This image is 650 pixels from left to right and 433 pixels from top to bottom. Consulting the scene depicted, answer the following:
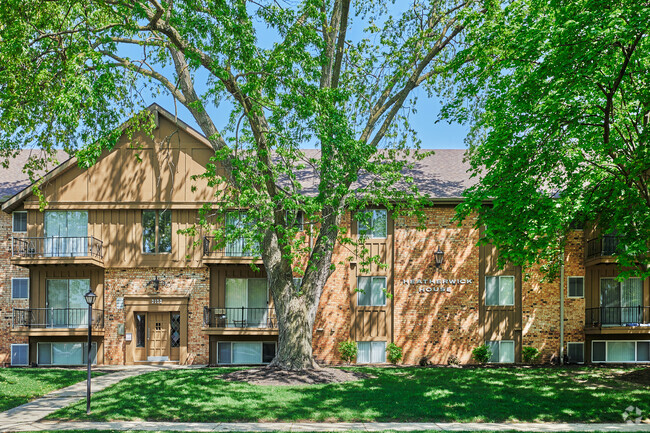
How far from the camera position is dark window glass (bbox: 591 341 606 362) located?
2194 centimetres

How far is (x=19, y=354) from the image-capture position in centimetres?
2155

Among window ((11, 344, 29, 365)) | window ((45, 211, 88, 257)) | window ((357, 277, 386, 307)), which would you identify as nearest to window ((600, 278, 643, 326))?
window ((357, 277, 386, 307))

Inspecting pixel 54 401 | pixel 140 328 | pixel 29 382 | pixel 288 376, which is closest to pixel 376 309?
pixel 288 376

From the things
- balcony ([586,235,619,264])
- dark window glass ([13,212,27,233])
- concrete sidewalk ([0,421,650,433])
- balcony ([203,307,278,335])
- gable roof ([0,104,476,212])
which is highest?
gable roof ([0,104,476,212])

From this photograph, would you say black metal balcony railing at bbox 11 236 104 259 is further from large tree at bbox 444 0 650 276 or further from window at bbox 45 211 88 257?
large tree at bbox 444 0 650 276

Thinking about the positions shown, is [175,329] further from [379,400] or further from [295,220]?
[379,400]

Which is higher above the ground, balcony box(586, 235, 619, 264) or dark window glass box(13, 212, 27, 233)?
dark window glass box(13, 212, 27, 233)

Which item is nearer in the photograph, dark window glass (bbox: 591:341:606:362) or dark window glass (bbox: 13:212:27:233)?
dark window glass (bbox: 591:341:606:362)

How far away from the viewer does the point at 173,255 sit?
21.8 metres

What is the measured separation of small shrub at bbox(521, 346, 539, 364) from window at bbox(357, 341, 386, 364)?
537cm

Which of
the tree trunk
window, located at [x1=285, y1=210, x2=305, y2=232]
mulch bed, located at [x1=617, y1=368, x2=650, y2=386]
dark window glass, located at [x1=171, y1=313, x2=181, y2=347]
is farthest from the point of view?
dark window glass, located at [x1=171, y1=313, x2=181, y2=347]

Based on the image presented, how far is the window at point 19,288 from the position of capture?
21.9 metres

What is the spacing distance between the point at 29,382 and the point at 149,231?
24.1ft

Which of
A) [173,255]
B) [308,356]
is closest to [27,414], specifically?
[308,356]
